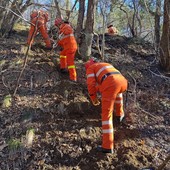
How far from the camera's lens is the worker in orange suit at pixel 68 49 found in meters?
7.66

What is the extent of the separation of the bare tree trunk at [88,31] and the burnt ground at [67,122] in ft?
1.29

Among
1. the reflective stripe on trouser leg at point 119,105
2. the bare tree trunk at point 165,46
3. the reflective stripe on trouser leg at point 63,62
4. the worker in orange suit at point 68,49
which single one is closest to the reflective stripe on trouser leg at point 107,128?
the reflective stripe on trouser leg at point 119,105

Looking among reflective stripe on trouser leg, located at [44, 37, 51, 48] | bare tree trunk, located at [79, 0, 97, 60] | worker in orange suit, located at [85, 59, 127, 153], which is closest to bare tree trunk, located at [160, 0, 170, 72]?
bare tree trunk, located at [79, 0, 97, 60]

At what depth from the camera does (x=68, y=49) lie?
25.6ft

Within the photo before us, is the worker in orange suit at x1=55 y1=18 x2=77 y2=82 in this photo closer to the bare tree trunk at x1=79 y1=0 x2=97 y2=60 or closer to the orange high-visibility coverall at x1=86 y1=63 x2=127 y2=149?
the bare tree trunk at x1=79 y1=0 x2=97 y2=60

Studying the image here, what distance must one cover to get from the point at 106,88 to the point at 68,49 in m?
2.69

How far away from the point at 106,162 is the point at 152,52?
7.28 m

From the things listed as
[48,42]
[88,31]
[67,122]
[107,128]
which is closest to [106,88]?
[107,128]

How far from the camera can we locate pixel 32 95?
695 cm

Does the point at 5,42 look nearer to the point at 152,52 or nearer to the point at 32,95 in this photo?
the point at 32,95

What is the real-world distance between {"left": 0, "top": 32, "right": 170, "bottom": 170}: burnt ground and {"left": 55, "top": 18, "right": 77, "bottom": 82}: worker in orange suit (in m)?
0.26

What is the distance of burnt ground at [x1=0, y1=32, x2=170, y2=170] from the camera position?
17.3 ft

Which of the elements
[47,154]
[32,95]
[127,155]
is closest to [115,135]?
[127,155]

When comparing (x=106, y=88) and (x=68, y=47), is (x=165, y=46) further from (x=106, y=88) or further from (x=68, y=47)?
(x=106, y=88)
